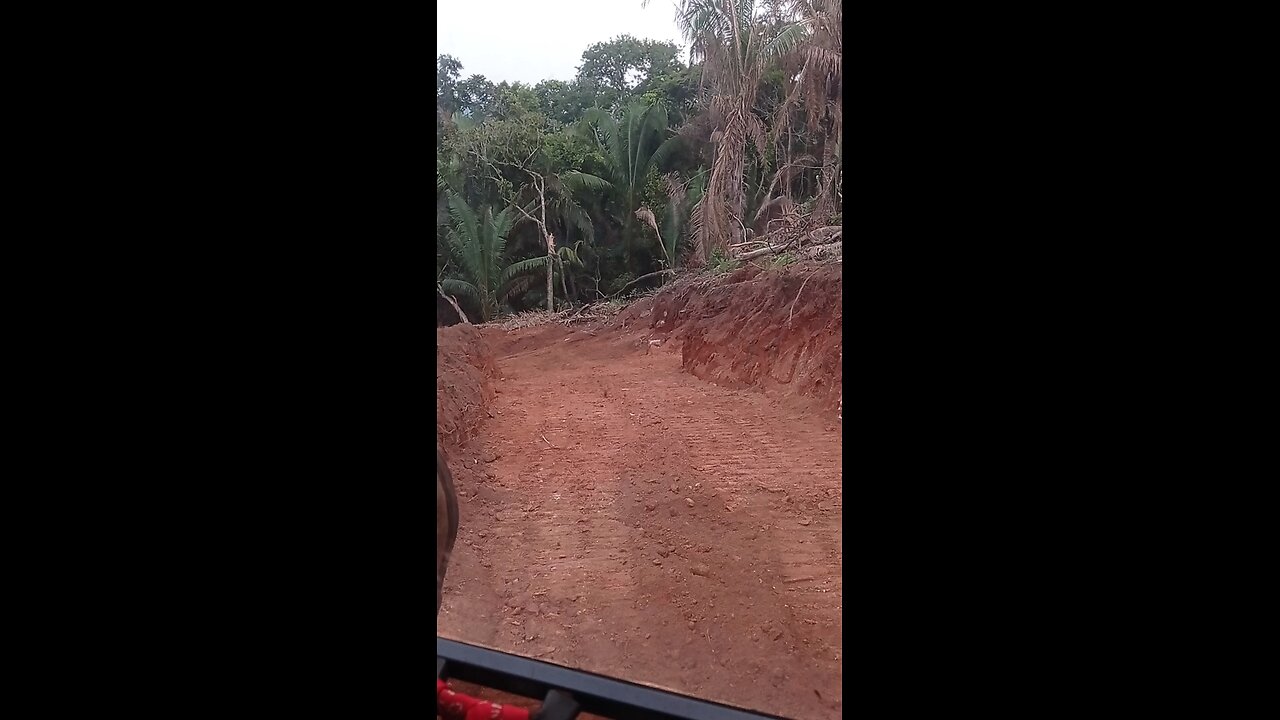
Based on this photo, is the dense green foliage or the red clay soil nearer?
the red clay soil

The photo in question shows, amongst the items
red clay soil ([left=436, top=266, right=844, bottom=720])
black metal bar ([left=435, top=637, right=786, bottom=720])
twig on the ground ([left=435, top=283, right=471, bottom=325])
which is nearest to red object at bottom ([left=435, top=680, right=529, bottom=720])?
black metal bar ([left=435, top=637, right=786, bottom=720])

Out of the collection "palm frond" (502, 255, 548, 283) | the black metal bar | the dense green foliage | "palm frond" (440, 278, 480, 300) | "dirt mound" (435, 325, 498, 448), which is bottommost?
the black metal bar

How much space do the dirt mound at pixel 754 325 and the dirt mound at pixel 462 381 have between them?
0.39 m

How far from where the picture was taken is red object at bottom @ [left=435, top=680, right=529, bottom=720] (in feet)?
4.58

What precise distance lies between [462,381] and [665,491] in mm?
647

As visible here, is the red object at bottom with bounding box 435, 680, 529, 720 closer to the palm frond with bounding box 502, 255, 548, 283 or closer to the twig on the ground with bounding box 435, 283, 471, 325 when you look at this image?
the twig on the ground with bounding box 435, 283, 471, 325

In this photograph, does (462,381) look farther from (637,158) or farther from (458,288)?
(637,158)
